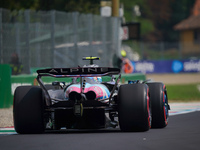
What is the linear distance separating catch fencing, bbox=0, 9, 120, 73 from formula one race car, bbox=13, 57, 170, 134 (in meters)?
8.58

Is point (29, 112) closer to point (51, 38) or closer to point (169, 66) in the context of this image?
point (51, 38)

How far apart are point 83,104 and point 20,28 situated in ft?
33.2

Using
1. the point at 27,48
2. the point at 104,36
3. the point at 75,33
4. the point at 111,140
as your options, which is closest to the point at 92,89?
the point at 111,140

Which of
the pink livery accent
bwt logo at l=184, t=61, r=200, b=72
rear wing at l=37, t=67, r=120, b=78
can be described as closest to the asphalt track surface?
the pink livery accent

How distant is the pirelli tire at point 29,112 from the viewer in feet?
34.4

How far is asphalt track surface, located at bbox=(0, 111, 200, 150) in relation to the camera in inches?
329

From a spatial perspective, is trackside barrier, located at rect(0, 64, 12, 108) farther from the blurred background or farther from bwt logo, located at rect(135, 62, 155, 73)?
bwt logo, located at rect(135, 62, 155, 73)

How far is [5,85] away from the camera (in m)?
16.7

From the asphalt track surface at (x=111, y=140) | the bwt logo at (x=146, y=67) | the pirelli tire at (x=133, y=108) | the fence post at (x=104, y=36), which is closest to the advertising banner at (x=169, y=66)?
the bwt logo at (x=146, y=67)

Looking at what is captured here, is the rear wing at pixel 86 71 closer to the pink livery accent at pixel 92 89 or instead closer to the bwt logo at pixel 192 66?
the pink livery accent at pixel 92 89

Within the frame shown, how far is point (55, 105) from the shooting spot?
10547 millimetres

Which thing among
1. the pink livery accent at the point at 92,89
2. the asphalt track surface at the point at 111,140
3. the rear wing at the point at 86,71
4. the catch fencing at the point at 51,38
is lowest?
the asphalt track surface at the point at 111,140

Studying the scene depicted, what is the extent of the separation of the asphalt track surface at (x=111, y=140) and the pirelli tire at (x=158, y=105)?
28 cm

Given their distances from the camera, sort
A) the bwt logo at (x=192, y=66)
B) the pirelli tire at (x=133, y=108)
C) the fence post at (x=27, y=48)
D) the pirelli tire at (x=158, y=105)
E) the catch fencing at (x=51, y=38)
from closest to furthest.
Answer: the pirelli tire at (x=133, y=108)
the pirelli tire at (x=158, y=105)
the catch fencing at (x=51, y=38)
the fence post at (x=27, y=48)
the bwt logo at (x=192, y=66)
